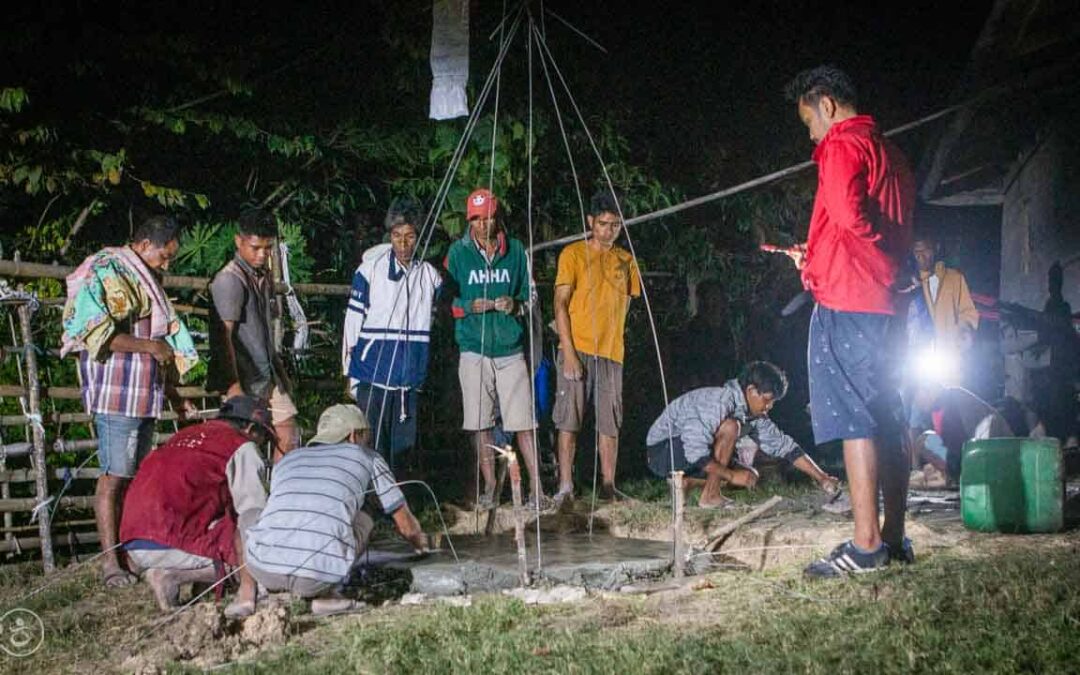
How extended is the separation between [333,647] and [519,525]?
3.55 ft

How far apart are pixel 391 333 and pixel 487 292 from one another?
2.32 ft

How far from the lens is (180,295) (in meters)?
8.17

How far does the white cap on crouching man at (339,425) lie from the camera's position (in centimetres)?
465

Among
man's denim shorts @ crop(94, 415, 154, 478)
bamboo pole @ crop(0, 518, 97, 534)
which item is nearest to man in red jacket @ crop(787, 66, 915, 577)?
man's denim shorts @ crop(94, 415, 154, 478)

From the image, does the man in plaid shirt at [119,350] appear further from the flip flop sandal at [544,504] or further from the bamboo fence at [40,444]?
the flip flop sandal at [544,504]

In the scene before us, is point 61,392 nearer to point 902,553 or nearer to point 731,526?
point 731,526

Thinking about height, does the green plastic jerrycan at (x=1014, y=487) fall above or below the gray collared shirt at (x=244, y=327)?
below

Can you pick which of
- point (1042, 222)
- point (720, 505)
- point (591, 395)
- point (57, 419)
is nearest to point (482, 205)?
point (591, 395)

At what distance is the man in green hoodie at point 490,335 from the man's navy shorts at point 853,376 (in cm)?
272

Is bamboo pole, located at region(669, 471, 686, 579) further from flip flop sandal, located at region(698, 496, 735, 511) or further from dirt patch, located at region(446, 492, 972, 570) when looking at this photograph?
flip flop sandal, located at region(698, 496, 735, 511)

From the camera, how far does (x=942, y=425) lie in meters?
7.58

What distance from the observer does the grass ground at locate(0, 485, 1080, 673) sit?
3000 mm

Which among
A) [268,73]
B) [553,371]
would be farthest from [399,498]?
[268,73]

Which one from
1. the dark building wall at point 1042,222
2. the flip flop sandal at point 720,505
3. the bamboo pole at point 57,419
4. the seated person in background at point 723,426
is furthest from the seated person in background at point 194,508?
the dark building wall at point 1042,222
